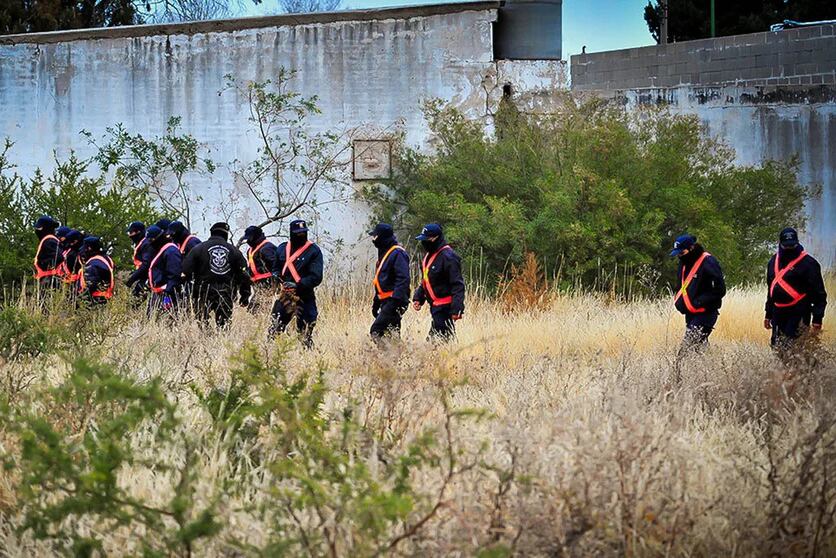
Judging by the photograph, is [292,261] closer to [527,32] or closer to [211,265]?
[211,265]

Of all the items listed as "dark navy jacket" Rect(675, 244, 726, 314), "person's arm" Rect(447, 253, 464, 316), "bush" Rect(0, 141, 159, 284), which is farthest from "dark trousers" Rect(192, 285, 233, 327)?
"dark navy jacket" Rect(675, 244, 726, 314)

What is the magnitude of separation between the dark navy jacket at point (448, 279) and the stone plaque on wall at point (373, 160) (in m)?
8.55

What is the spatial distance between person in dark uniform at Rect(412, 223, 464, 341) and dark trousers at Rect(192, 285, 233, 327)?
252 cm

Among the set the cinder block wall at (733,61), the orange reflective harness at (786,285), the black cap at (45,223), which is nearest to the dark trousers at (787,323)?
the orange reflective harness at (786,285)

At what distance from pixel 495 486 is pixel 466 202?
15.1m

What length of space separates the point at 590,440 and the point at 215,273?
10.1 metres

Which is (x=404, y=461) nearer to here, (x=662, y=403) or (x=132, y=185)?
(x=662, y=403)

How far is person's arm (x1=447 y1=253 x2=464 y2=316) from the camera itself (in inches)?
551

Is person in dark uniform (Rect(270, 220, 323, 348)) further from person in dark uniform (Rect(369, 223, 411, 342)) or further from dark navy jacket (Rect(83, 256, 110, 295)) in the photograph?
dark navy jacket (Rect(83, 256, 110, 295))

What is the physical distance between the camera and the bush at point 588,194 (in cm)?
1967

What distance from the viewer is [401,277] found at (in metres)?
14.1

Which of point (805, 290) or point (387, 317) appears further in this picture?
point (387, 317)

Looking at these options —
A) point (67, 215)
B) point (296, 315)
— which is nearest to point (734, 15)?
point (67, 215)

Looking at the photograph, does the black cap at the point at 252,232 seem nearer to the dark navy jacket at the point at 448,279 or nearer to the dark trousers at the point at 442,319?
the dark navy jacket at the point at 448,279
